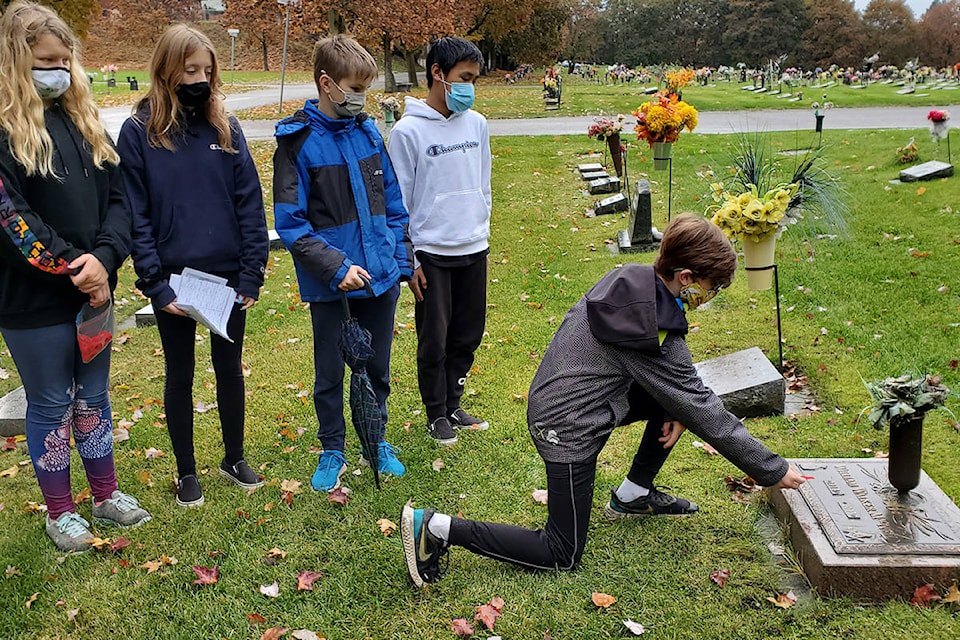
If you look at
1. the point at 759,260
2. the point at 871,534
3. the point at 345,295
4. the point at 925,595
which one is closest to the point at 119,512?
the point at 345,295

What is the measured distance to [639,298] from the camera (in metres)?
2.90

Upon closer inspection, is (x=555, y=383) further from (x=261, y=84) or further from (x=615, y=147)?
(x=261, y=84)

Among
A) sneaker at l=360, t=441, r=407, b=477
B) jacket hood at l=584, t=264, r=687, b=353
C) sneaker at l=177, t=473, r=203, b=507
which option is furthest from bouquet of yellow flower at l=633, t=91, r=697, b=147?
sneaker at l=177, t=473, r=203, b=507

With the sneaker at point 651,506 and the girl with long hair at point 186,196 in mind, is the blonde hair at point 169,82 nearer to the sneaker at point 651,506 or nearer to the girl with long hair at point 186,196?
the girl with long hair at point 186,196

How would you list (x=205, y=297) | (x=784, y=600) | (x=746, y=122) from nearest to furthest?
(x=784, y=600) < (x=205, y=297) < (x=746, y=122)

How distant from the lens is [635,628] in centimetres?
300

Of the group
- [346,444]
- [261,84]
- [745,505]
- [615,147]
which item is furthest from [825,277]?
[261,84]

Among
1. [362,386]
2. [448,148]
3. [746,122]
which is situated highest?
[746,122]

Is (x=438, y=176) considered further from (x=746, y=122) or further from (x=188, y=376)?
(x=746, y=122)

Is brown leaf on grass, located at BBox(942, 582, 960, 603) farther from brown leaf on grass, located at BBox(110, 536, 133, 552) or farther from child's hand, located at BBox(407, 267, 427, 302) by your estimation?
brown leaf on grass, located at BBox(110, 536, 133, 552)

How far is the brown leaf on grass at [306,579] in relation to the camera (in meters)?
3.31

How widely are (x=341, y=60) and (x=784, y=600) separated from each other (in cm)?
299

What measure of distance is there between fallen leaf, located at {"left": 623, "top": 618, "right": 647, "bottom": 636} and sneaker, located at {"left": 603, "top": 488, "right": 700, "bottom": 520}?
2.46ft

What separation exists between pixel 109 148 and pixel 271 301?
14.9ft
